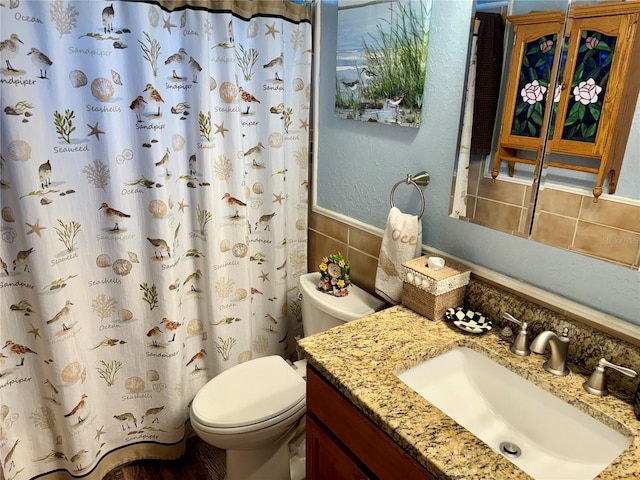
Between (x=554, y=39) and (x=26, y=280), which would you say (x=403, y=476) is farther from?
(x=26, y=280)

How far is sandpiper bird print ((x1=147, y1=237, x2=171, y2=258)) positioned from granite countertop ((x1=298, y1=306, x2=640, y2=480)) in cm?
72

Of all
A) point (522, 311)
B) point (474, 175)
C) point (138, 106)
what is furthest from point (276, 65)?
point (522, 311)

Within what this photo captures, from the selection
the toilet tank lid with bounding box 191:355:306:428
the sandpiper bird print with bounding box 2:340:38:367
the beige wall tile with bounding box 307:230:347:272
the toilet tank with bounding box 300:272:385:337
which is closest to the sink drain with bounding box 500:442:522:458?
the toilet tank with bounding box 300:272:385:337

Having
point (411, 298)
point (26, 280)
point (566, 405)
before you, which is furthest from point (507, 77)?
point (26, 280)

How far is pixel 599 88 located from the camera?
100cm

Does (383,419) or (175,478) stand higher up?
(383,419)

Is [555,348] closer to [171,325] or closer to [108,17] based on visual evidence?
[171,325]

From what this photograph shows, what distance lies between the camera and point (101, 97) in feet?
4.64

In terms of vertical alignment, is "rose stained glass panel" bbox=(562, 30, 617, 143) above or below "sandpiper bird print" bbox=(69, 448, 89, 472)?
above

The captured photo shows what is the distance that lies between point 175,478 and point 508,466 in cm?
152

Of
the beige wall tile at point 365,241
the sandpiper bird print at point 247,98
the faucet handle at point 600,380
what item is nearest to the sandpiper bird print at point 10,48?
the sandpiper bird print at point 247,98

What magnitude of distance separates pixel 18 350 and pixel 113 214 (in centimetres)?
57

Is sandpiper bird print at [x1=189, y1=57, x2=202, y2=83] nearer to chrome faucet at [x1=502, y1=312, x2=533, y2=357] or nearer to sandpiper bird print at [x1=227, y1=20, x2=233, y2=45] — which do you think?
sandpiper bird print at [x1=227, y1=20, x2=233, y2=45]

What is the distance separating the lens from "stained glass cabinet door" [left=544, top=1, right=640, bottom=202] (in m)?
0.96
